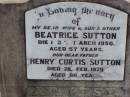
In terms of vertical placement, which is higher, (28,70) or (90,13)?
(90,13)

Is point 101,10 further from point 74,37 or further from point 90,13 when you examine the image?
point 74,37

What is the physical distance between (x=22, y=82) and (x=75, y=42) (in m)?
0.36

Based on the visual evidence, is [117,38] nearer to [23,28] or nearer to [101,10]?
[101,10]

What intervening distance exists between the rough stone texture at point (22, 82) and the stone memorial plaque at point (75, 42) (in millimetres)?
31

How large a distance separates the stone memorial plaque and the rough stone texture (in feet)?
0.10

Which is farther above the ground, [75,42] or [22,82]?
[75,42]

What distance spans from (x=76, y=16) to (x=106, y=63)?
0.29 m

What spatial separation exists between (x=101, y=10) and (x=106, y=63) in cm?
28

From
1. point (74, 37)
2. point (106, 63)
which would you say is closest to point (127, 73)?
point (106, 63)

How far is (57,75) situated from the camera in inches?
62.3

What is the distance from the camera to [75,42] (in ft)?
5.03

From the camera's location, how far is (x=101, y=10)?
1486 mm

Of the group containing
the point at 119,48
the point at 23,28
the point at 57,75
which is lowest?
the point at 57,75

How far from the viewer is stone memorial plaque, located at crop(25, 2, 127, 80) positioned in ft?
4.91
